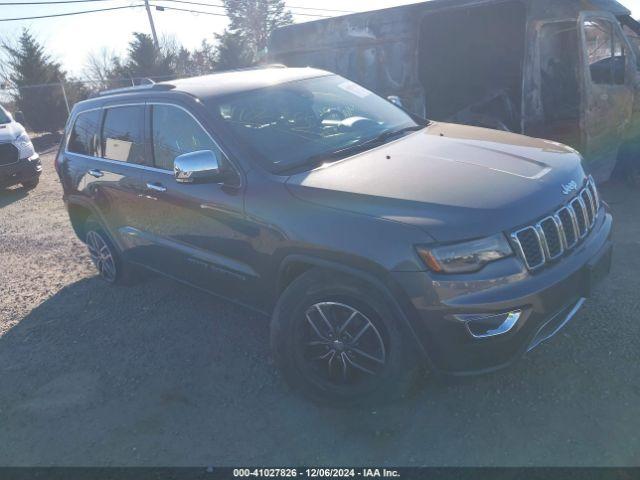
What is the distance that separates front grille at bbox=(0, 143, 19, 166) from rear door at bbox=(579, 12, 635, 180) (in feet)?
→ 31.3

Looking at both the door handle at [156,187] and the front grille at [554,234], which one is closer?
the front grille at [554,234]

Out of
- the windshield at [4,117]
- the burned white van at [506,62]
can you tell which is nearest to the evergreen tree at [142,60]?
the windshield at [4,117]

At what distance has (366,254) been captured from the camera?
8.20 ft

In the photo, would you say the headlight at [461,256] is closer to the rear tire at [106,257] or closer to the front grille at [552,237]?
the front grille at [552,237]

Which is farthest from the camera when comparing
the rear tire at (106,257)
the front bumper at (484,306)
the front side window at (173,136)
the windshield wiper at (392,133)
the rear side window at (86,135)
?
the rear tire at (106,257)

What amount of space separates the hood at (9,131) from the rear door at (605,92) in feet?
31.4

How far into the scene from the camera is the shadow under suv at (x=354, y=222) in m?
2.42

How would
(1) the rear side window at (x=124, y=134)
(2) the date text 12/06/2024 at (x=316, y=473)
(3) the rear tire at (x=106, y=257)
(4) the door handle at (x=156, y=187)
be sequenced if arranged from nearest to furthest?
(2) the date text 12/06/2024 at (x=316, y=473) < (4) the door handle at (x=156, y=187) < (1) the rear side window at (x=124, y=134) < (3) the rear tire at (x=106, y=257)

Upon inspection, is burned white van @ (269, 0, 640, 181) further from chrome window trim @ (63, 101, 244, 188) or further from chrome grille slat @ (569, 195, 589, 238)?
chrome window trim @ (63, 101, 244, 188)

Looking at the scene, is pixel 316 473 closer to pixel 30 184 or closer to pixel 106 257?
pixel 106 257

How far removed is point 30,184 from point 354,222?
10082mm

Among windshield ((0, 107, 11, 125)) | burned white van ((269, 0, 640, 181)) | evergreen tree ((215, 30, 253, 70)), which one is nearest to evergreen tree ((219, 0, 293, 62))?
evergreen tree ((215, 30, 253, 70))

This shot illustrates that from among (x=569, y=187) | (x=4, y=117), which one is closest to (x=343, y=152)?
(x=569, y=187)

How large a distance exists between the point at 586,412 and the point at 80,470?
8.98 feet
